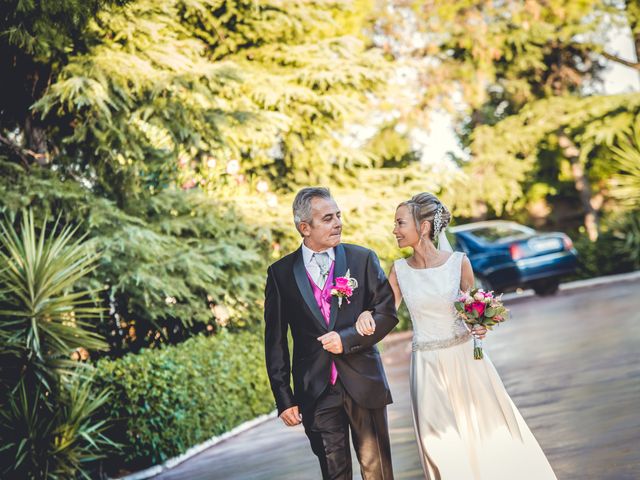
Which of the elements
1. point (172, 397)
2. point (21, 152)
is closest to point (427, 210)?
point (172, 397)

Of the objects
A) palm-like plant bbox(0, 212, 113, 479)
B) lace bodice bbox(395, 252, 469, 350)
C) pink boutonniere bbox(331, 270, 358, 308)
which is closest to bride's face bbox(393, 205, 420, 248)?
lace bodice bbox(395, 252, 469, 350)

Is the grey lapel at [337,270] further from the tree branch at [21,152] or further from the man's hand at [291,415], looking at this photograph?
the tree branch at [21,152]

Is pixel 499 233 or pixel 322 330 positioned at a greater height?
pixel 499 233

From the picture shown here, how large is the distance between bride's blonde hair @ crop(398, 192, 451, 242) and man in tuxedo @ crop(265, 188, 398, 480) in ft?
2.19

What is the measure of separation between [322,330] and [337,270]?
0.32m

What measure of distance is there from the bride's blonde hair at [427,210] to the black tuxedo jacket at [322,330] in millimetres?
639

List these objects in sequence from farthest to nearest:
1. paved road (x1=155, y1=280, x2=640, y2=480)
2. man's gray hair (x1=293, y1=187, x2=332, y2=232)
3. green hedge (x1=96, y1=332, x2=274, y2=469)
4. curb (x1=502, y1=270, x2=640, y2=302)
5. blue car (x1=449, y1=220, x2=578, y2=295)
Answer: curb (x1=502, y1=270, x2=640, y2=302)
blue car (x1=449, y1=220, x2=578, y2=295)
green hedge (x1=96, y1=332, x2=274, y2=469)
paved road (x1=155, y1=280, x2=640, y2=480)
man's gray hair (x1=293, y1=187, x2=332, y2=232)

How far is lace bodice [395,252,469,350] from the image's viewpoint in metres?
5.93

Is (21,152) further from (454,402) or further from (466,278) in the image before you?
(454,402)

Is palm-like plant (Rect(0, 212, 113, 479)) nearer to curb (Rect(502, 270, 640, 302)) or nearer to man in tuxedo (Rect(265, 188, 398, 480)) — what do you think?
man in tuxedo (Rect(265, 188, 398, 480))

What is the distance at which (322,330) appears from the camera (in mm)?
5133

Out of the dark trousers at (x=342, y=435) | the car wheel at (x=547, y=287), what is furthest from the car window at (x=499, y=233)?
the dark trousers at (x=342, y=435)

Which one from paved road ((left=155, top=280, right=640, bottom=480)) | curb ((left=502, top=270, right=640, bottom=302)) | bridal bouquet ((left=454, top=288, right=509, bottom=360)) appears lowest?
paved road ((left=155, top=280, right=640, bottom=480))

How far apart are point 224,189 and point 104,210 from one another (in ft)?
13.7
